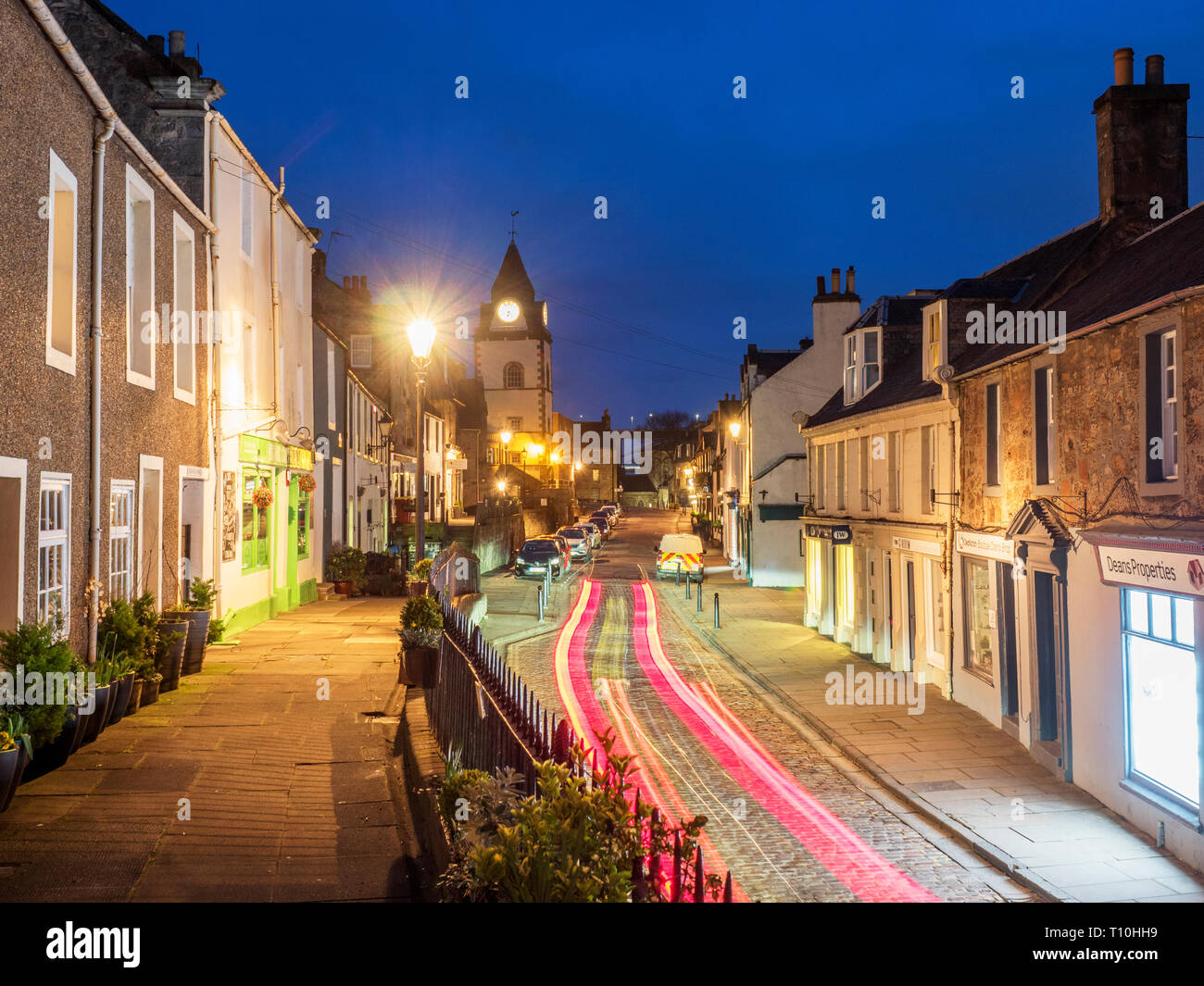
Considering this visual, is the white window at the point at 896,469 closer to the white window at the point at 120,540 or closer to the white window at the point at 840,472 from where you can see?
the white window at the point at 840,472

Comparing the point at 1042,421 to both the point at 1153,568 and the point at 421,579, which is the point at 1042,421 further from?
the point at 421,579

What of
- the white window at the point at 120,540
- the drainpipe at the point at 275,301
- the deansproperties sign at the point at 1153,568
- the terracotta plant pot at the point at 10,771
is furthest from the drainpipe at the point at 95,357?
the deansproperties sign at the point at 1153,568

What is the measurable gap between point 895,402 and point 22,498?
1648cm

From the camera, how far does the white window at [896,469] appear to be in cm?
2081

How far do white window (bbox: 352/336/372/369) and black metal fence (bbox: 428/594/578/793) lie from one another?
111ft

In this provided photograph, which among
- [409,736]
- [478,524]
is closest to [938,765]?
[409,736]

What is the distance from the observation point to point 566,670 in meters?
20.1

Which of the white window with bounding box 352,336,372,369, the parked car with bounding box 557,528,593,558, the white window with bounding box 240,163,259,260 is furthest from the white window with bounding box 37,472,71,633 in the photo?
the parked car with bounding box 557,528,593,558

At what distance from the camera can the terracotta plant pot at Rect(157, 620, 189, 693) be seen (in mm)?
12430

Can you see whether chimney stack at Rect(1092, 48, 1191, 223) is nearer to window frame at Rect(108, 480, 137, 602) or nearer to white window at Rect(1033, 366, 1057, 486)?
white window at Rect(1033, 366, 1057, 486)

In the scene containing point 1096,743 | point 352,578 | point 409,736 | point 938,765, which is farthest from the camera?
point 352,578

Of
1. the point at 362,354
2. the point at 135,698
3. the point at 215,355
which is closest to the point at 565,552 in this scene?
the point at 362,354
